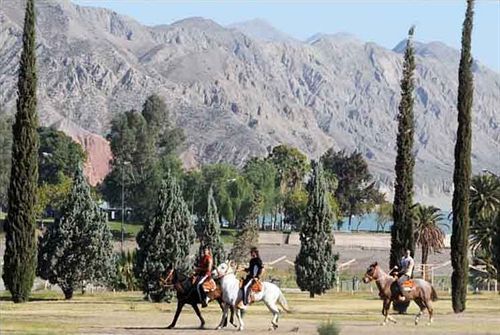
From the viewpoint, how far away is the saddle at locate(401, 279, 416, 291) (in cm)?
4091

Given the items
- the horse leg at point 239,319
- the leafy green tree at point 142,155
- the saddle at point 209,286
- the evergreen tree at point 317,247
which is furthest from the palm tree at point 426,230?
the horse leg at point 239,319

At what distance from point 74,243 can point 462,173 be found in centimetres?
1874

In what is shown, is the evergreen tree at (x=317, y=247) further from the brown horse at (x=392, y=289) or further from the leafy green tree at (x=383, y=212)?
the leafy green tree at (x=383, y=212)

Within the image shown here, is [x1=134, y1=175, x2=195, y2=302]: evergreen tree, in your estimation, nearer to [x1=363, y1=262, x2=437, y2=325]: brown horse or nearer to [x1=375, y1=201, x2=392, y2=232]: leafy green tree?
[x1=363, y1=262, x2=437, y2=325]: brown horse

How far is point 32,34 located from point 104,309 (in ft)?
40.4

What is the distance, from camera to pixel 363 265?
11350 cm

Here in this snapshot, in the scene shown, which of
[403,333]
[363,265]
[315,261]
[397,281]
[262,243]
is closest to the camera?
[403,333]

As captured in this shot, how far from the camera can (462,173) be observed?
5084 cm

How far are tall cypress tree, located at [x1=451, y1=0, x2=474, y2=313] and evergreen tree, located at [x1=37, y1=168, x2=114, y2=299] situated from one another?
17177mm

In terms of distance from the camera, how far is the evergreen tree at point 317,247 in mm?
65875

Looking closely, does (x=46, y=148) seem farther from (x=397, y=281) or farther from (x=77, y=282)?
(x=397, y=281)

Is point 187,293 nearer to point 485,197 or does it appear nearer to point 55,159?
point 485,197

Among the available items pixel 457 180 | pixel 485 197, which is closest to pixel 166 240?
pixel 457 180

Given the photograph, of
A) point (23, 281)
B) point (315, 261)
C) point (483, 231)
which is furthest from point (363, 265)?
point (23, 281)
